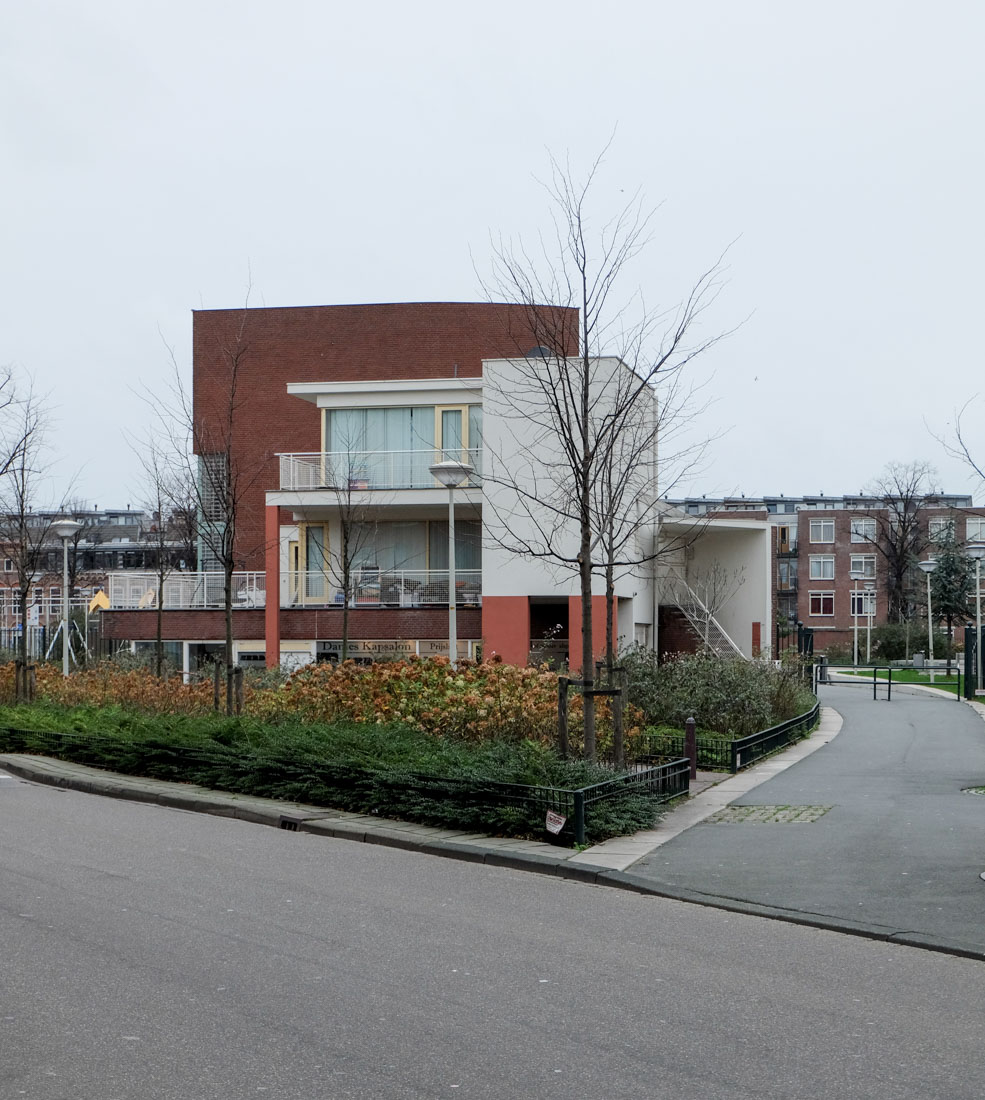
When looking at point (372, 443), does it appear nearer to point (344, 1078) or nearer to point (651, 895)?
point (651, 895)

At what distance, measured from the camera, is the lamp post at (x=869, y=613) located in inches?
2820

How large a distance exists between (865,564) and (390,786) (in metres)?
87.5

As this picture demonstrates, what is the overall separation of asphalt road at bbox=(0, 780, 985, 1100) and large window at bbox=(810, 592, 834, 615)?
294ft

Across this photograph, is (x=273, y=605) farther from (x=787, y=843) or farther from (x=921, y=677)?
(x=921, y=677)

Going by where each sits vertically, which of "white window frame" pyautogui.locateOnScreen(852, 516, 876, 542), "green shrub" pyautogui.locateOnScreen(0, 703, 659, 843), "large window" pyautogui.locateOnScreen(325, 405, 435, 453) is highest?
"white window frame" pyautogui.locateOnScreen(852, 516, 876, 542)

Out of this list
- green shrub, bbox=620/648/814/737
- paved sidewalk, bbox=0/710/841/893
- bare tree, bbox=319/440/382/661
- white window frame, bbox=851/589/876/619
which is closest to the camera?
paved sidewalk, bbox=0/710/841/893

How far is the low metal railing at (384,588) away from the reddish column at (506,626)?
0.78m

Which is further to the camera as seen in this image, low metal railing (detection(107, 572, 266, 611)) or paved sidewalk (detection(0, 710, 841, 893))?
low metal railing (detection(107, 572, 266, 611))

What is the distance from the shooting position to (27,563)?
26578 millimetres

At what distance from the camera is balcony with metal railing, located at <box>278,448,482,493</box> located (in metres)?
34.8

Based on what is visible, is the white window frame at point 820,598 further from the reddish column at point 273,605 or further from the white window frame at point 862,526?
the reddish column at point 273,605

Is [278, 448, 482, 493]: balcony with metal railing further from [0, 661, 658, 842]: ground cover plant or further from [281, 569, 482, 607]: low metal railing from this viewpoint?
[0, 661, 658, 842]: ground cover plant

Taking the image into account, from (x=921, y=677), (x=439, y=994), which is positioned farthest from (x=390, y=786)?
(x=921, y=677)

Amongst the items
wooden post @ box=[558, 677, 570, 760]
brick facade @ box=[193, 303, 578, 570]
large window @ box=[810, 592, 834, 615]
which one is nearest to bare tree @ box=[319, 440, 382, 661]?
brick facade @ box=[193, 303, 578, 570]
